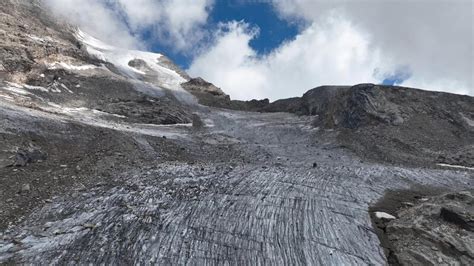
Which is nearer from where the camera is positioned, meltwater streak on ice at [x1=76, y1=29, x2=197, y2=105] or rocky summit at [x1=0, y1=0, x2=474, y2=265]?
rocky summit at [x1=0, y1=0, x2=474, y2=265]

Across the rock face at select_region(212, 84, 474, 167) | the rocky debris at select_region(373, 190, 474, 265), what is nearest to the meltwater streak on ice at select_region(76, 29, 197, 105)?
the rock face at select_region(212, 84, 474, 167)

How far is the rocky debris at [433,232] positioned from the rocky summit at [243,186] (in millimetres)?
36

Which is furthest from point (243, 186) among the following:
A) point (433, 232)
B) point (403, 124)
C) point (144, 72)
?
point (144, 72)

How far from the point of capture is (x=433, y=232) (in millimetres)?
10344

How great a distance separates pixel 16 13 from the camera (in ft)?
156

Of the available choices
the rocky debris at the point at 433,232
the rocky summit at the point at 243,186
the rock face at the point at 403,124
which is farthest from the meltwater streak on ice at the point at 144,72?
the rocky debris at the point at 433,232

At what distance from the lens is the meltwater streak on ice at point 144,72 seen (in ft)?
166

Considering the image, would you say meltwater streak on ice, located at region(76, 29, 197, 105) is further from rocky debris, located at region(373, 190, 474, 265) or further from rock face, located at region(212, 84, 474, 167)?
rocky debris, located at region(373, 190, 474, 265)

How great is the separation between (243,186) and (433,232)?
651 centimetres

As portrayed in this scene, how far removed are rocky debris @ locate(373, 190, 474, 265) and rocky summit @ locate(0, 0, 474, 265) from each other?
0.04 metres

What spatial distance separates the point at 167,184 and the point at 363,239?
6.94 m

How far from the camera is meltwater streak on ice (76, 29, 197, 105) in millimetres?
50656

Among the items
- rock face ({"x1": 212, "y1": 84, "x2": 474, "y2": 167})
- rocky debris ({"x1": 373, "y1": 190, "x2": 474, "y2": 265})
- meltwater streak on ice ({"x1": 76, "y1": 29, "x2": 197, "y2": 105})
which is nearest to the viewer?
rocky debris ({"x1": 373, "y1": 190, "x2": 474, "y2": 265})

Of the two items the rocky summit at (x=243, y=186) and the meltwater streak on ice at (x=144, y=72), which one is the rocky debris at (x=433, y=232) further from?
the meltwater streak on ice at (x=144, y=72)
